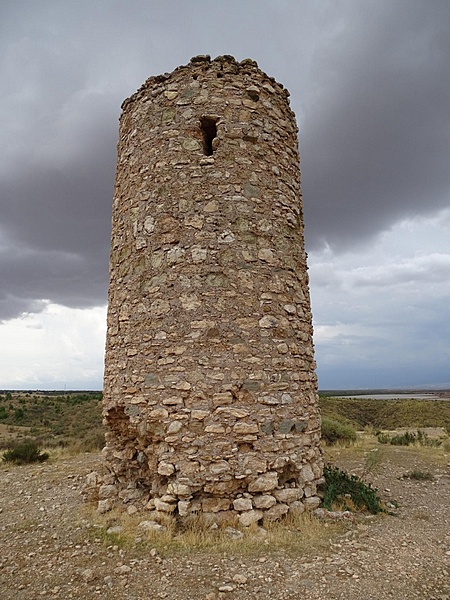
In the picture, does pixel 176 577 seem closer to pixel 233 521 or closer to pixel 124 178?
pixel 233 521

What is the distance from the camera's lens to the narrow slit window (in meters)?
6.14

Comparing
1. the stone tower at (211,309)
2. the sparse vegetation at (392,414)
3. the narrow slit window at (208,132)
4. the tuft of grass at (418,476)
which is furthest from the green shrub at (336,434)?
the sparse vegetation at (392,414)

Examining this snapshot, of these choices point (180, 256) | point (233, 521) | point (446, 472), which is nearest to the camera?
point (233, 521)

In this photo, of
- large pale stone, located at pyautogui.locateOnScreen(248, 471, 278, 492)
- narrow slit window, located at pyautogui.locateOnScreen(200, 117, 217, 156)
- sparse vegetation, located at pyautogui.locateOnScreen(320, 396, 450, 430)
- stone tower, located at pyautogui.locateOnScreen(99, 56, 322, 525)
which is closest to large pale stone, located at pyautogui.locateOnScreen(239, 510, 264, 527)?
stone tower, located at pyautogui.locateOnScreen(99, 56, 322, 525)

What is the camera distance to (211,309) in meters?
5.46

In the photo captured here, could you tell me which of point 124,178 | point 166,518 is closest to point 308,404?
point 166,518

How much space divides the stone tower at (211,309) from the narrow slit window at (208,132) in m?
0.02

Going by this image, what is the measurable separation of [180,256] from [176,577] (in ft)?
11.8

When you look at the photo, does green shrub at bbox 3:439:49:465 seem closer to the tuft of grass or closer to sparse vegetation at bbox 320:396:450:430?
the tuft of grass

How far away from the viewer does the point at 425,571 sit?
3.83 metres

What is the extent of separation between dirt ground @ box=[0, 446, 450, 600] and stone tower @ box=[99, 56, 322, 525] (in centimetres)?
81

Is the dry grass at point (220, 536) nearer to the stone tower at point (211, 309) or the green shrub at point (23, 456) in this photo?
the stone tower at point (211, 309)

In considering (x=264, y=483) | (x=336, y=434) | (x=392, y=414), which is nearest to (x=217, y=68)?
Result: (x=264, y=483)

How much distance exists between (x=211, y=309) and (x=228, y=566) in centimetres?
281
